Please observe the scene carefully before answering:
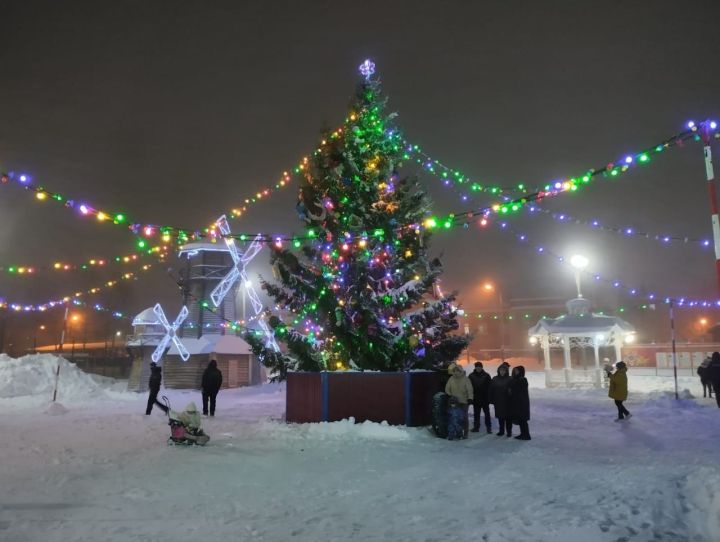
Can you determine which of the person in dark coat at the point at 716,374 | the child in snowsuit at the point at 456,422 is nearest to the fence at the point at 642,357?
the person in dark coat at the point at 716,374

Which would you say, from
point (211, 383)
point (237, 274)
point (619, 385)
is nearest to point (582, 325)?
point (619, 385)

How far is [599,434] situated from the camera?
12469 mm

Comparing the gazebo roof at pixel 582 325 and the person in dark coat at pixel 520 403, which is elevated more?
the gazebo roof at pixel 582 325

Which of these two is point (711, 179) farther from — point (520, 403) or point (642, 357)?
point (642, 357)

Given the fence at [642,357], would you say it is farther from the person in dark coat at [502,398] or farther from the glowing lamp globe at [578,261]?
the person in dark coat at [502,398]

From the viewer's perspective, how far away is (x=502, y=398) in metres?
12.4

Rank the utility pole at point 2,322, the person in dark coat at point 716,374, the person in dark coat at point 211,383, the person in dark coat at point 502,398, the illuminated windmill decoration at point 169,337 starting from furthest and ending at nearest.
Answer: the utility pole at point 2,322 < the illuminated windmill decoration at point 169,337 < the person in dark coat at point 716,374 < the person in dark coat at point 211,383 < the person in dark coat at point 502,398

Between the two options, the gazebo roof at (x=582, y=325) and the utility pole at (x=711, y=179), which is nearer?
the utility pole at (x=711, y=179)

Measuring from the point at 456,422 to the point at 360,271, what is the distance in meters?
5.09

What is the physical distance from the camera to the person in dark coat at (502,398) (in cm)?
1221

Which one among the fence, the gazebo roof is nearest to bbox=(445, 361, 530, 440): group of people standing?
the gazebo roof

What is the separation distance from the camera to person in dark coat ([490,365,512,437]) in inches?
481

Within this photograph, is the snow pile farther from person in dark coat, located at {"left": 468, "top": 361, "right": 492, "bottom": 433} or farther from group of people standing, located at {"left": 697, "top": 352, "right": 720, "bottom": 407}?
group of people standing, located at {"left": 697, "top": 352, "right": 720, "bottom": 407}

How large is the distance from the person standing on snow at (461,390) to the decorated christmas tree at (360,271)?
220 centimetres
